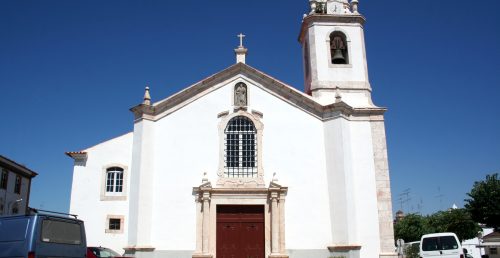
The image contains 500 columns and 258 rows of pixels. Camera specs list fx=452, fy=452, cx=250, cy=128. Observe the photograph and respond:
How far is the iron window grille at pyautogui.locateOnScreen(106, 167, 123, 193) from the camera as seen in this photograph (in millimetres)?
18938

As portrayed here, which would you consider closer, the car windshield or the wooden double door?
the car windshield

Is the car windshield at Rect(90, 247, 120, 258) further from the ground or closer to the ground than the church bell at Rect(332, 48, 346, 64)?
closer to the ground

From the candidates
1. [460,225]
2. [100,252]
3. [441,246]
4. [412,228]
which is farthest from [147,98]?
[412,228]

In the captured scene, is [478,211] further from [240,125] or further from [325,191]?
[240,125]

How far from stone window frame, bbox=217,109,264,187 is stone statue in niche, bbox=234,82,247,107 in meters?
0.36

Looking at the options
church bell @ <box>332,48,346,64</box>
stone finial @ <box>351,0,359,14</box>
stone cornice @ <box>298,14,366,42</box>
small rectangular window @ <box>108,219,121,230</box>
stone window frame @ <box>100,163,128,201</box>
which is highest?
stone finial @ <box>351,0,359,14</box>

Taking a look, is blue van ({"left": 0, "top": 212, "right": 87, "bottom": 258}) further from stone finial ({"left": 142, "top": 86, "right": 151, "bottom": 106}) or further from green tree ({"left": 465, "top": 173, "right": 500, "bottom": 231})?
green tree ({"left": 465, "top": 173, "right": 500, "bottom": 231})

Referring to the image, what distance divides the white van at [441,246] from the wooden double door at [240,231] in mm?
6063

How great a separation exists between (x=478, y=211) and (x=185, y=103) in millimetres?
19127

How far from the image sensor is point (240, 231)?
18.1 m

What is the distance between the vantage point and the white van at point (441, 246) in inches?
608

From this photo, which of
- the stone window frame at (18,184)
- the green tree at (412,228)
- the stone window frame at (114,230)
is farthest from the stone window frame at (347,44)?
the green tree at (412,228)

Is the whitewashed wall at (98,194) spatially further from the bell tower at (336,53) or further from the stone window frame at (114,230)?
the bell tower at (336,53)

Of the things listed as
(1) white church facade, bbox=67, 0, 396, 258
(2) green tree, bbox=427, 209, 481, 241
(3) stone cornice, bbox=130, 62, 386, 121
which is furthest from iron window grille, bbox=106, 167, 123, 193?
(2) green tree, bbox=427, 209, 481, 241
